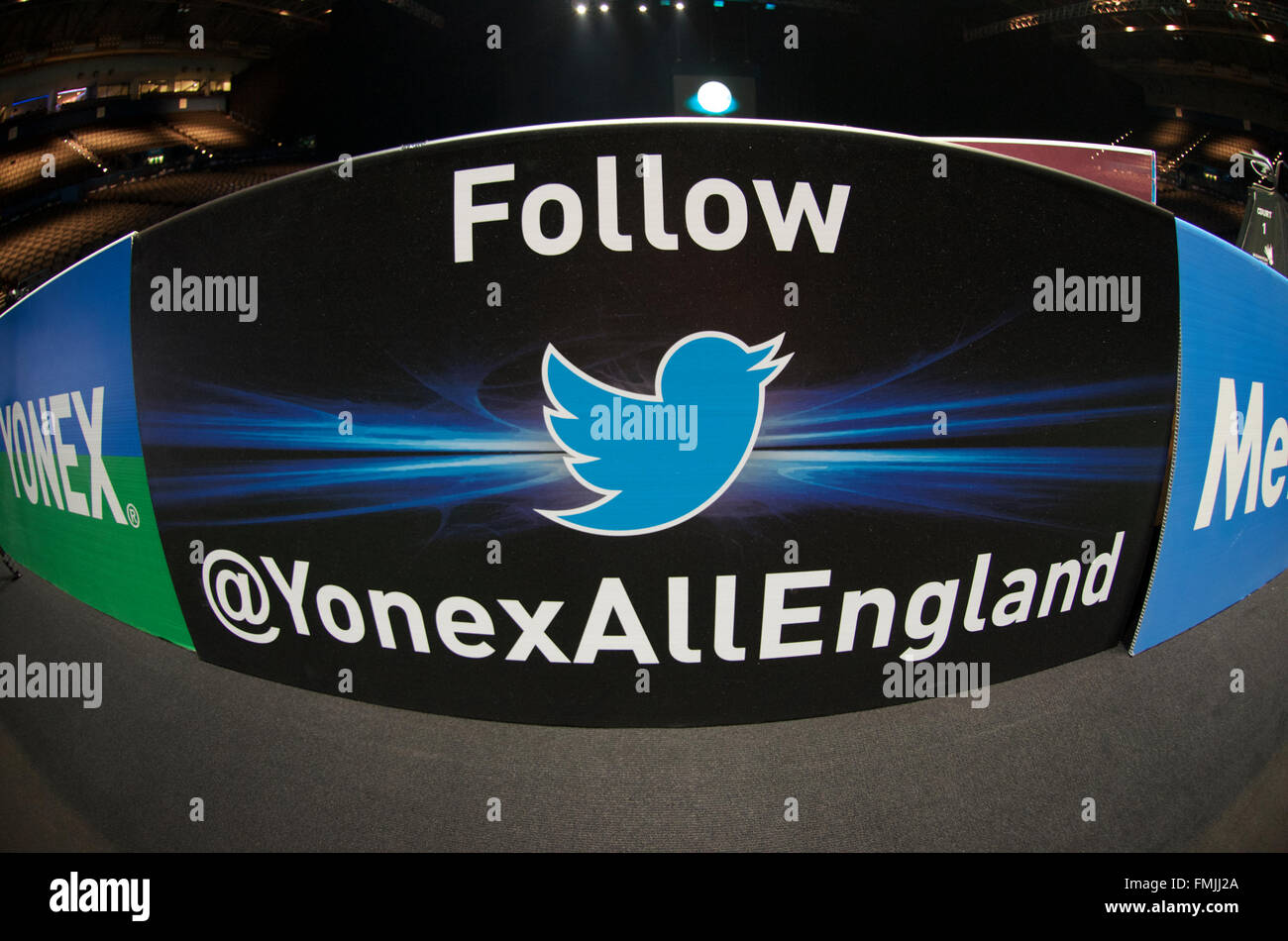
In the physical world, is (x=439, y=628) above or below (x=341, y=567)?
below

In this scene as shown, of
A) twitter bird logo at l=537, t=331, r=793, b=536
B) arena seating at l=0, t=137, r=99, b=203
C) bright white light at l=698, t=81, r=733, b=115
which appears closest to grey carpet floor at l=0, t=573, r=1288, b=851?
twitter bird logo at l=537, t=331, r=793, b=536

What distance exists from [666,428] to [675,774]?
0.92 meters

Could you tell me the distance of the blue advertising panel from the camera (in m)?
1.86

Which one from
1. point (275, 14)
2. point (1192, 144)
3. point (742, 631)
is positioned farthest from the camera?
point (1192, 144)

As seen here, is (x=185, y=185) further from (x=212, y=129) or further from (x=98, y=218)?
(x=98, y=218)

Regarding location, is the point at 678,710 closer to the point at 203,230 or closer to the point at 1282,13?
the point at 203,230

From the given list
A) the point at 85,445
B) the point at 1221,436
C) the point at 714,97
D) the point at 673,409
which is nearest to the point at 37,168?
the point at 714,97

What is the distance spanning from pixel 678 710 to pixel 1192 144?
52.6 feet

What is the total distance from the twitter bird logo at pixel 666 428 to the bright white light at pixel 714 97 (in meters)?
6.15

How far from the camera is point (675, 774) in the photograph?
151 cm

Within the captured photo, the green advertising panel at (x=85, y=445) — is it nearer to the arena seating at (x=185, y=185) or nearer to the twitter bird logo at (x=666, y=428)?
the twitter bird logo at (x=666, y=428)

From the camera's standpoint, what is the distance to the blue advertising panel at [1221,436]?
6.11ft
